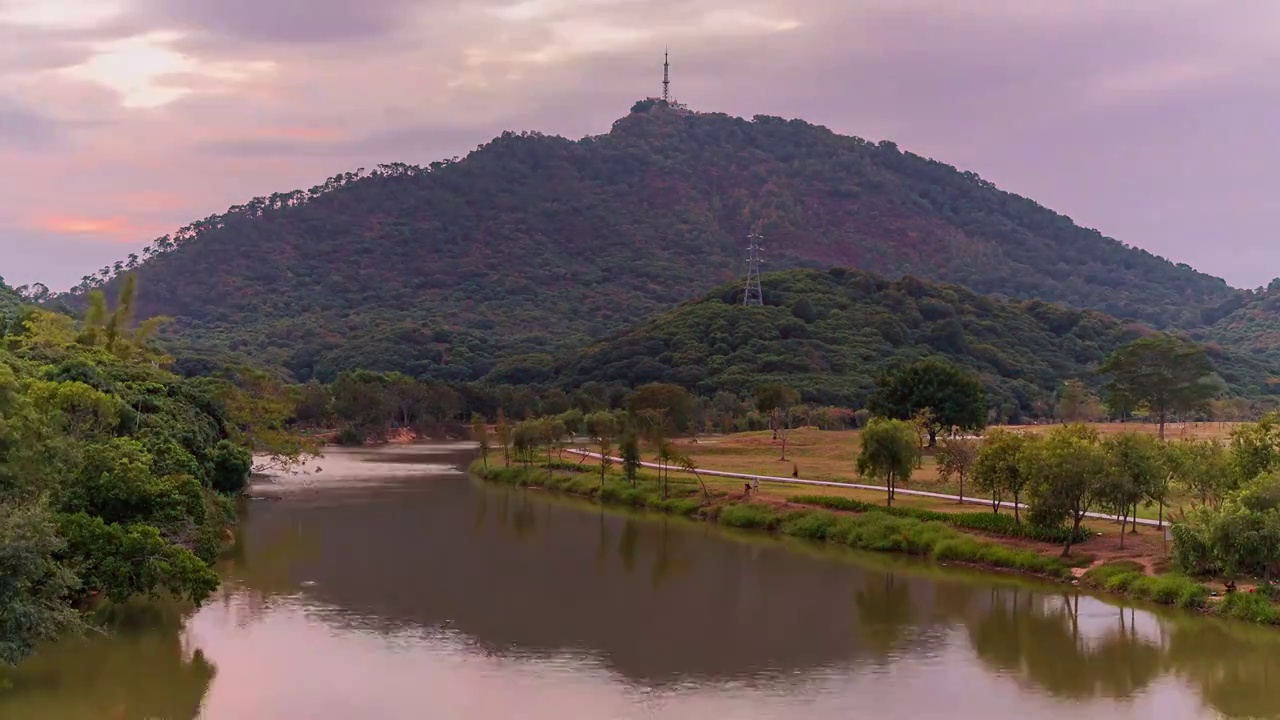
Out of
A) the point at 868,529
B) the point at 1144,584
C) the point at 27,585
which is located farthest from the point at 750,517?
the point at 27,585

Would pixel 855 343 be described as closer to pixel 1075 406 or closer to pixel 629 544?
pixel 1075 406

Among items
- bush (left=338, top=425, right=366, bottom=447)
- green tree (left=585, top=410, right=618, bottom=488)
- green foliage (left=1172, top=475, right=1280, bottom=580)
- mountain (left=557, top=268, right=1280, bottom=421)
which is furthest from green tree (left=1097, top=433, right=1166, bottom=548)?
bush (left=338, top=425, right=366, bottom=447)

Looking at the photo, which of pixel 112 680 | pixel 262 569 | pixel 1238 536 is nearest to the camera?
pixel 112 680

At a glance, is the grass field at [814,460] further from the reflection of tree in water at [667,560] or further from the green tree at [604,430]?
the reflection of tree in water at [667,560]

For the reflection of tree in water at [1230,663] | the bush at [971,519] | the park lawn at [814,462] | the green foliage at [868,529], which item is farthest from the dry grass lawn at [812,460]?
the reflection of tree in water at [1230,663]

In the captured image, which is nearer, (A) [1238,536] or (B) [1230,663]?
(B) [1230,663]
